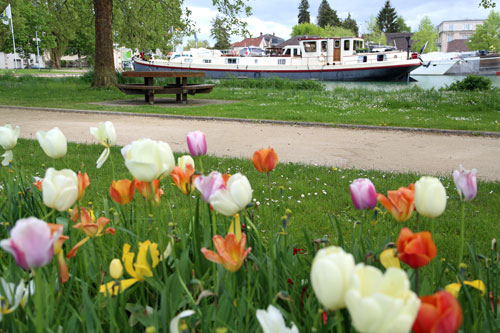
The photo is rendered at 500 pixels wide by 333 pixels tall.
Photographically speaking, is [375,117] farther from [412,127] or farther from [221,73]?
[221,73]

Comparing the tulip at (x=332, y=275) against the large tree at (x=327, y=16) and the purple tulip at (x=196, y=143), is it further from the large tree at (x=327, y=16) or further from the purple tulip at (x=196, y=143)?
the large tree at (x=327, y=16)

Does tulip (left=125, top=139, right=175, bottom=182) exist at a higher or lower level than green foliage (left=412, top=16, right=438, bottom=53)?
lower

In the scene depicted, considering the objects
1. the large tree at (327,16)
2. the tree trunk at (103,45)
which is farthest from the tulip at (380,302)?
the large tree at (327,16)

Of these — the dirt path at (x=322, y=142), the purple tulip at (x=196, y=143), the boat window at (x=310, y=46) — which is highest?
the boat window at (x=310, y=46)

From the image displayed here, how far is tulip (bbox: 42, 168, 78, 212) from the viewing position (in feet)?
4.70

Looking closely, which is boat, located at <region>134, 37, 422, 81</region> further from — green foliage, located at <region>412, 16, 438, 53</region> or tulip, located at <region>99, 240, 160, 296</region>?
green foliage, located at <region>412, 16, 438, 53</region>

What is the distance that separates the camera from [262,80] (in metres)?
22.7

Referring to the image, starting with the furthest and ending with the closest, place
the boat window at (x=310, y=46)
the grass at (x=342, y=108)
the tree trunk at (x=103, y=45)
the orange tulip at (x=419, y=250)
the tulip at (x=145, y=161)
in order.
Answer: the boat window at (x=310, y=46)
the tree trunk at (x=103, y=45)
the grass at (x=342, y=108)
the tulip at (x=145, y=161)
the orange tulip at (x=419, y=250)

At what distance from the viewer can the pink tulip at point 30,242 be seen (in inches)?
38.4

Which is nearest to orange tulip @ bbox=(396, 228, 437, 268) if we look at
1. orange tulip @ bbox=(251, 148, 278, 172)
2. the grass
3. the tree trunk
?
orange tulip @ bbox=(251, 148, 278, 172)

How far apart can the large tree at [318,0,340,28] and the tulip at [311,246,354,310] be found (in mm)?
121962

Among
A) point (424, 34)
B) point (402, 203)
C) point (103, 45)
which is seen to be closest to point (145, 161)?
point (402, 203)

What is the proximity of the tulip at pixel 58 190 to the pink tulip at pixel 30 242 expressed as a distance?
444 millimetres

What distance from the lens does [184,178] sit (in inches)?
71.8
